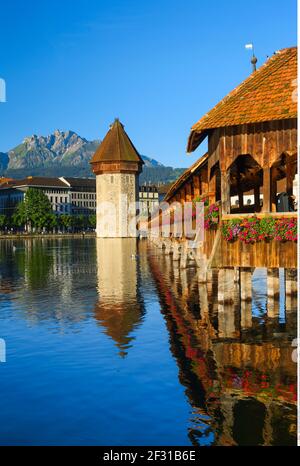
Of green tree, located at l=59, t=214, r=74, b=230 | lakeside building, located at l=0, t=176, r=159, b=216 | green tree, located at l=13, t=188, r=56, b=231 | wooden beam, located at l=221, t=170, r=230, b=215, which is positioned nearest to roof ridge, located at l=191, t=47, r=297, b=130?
wooden beam, located at l=221, t=170, r=230, b=215

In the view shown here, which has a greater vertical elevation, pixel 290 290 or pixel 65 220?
pixel 65 220

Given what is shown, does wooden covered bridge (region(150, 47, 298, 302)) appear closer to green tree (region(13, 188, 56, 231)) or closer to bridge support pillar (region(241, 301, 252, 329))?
bridge support pillar (region(241, 301, 252, 329))

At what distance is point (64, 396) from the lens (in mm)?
12406

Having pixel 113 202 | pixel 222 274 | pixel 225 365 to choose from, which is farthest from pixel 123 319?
pixel 113 202

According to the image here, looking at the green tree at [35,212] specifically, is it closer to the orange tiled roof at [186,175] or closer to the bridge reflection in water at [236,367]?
the orange tiled roof at [186,175]

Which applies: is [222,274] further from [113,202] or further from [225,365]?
[113,202]

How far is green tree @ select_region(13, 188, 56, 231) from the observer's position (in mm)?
153500

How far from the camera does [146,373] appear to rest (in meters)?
14.0

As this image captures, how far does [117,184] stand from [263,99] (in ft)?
355

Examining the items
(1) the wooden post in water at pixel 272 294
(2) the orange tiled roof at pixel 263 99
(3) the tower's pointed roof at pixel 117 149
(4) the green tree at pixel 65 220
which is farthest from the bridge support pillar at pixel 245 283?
(4) the green tree at pixel 65 220

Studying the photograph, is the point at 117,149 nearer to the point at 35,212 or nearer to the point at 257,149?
the point at 35,212

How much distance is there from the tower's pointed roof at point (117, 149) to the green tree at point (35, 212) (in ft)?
104

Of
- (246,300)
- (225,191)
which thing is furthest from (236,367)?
(246,300)
